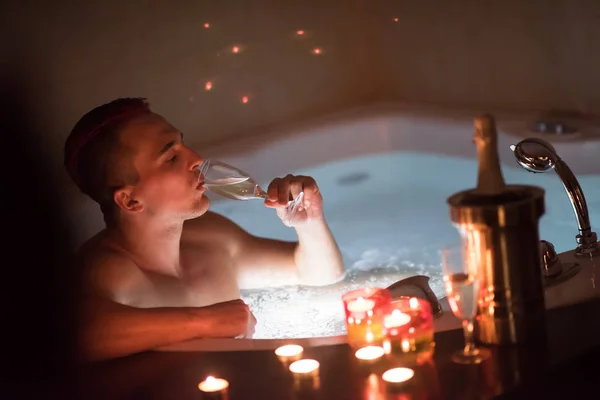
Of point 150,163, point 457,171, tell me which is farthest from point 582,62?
point 150,163

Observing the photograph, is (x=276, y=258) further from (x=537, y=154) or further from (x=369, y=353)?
(x=369, y=353)

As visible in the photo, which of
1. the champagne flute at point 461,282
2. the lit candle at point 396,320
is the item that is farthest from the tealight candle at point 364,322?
the champagne flute at point 461,282

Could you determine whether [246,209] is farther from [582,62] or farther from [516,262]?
[516,262]

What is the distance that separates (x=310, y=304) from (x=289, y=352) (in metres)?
0.76

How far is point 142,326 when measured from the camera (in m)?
1.25

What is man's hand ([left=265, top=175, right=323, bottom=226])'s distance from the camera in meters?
1.55

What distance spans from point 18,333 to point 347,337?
2.06 feet

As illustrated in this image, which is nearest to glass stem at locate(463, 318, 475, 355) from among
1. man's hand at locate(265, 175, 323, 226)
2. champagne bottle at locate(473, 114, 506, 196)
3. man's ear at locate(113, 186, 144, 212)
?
champagne bottle at locate(473, 114, 506, 196)

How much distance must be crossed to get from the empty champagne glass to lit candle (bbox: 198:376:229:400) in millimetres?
506

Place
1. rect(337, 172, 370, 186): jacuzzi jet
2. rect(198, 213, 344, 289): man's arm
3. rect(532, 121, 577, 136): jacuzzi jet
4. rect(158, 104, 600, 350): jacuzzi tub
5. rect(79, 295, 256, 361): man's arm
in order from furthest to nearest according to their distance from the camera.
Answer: rect(337, 172, 370, 186): jacuzzi jet → rect(532, 121, 577, 136): jacuzzi jet → rect(158, 104, 600, 350): jacuzzi tub → rect(198, 213, 344, 289): man's arm → rect(79, 295, 256, 361): man's arm

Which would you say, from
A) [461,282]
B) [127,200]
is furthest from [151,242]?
[461,282]

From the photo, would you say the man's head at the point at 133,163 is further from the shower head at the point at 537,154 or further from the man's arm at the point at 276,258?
the shower head at the point at 537,154

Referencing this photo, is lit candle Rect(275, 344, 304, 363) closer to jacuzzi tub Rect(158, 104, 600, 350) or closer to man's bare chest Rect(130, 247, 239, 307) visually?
man's bare chest Rect(130, 247, 239, 307)

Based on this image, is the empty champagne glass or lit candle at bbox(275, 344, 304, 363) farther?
the empty champagne glass
